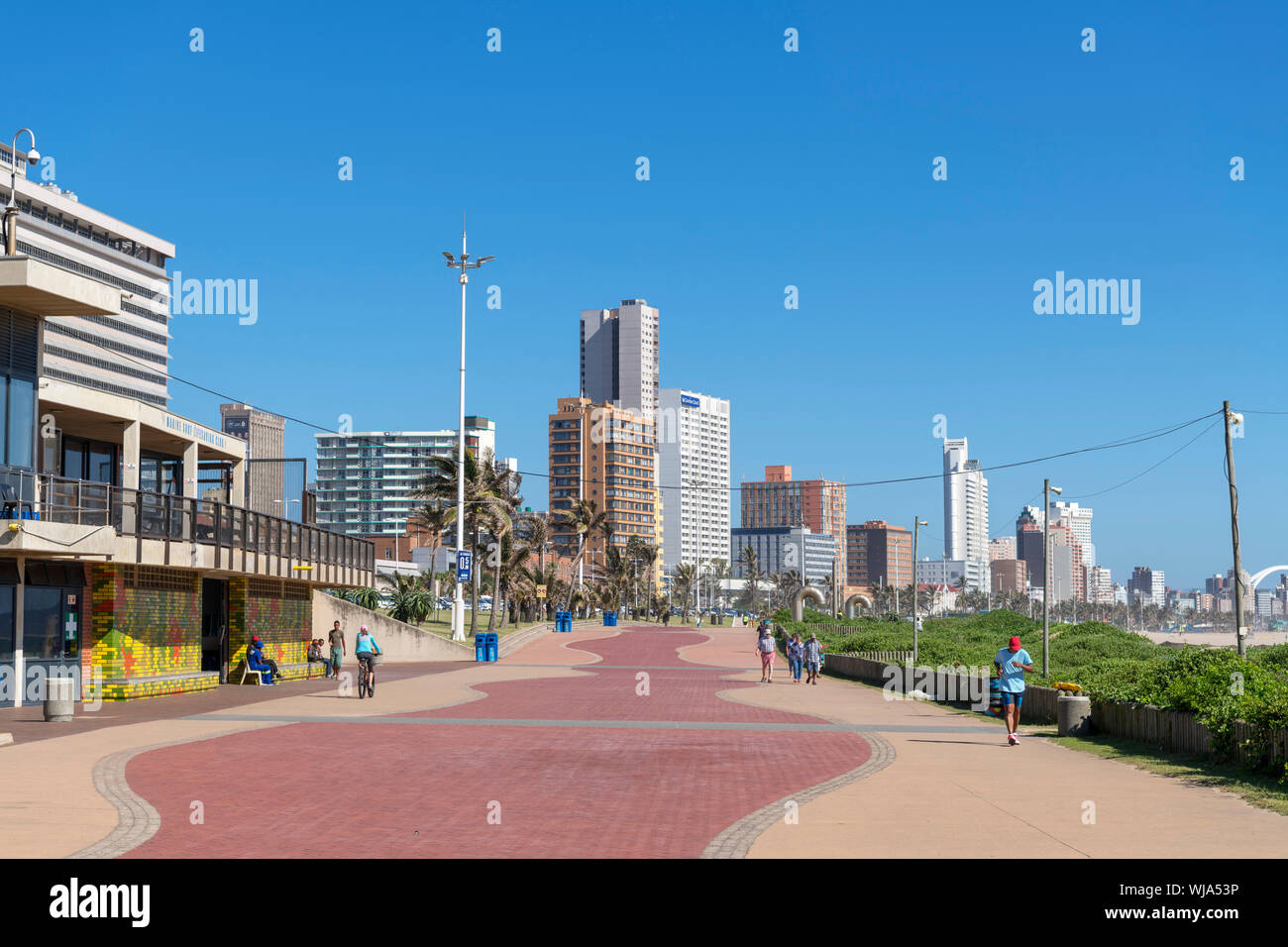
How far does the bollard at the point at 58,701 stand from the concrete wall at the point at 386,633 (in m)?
18.8

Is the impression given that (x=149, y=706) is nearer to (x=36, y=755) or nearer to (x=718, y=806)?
(x=36, y=755)

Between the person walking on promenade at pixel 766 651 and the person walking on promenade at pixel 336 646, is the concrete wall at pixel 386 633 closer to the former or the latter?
the person walking on promenade at pixel 336 646

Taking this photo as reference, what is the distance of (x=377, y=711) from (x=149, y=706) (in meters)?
4.67

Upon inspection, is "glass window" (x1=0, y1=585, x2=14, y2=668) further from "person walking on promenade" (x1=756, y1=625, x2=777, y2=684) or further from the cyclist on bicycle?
"person walking on promenade" (x1=756, y1=625, x2=777, y2=684)

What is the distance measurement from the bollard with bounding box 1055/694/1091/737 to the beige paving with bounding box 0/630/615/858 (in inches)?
476

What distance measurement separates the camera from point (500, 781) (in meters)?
13.9

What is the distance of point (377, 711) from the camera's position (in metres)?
23.4

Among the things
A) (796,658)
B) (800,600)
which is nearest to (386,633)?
(796,658)

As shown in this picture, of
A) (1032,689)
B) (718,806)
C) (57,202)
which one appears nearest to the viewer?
(718,806)

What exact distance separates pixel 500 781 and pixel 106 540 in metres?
13.3

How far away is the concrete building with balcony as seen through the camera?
74.8ft

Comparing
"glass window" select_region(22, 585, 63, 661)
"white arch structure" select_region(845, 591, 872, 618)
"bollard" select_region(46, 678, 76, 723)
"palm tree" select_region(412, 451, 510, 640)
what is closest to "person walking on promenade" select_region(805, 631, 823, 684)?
"glass window" select_region(22, 585, 63, 661)

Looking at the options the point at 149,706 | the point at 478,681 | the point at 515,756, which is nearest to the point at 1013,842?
the point at 515,756

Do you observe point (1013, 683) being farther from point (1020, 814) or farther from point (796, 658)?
point (796, 658)
